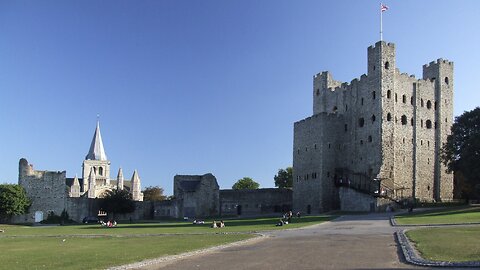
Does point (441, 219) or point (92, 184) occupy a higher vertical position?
point (92, 184)

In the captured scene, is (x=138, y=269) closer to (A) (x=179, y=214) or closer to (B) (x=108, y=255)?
(B) (x=108, y=255)

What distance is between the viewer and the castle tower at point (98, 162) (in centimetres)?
13638

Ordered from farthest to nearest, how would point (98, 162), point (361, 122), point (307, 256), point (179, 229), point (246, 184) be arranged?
1. point (98, 162)
2. point (246, 184)
3. point (361, 122)
4. point (179, 229)
5. point (307, 256)

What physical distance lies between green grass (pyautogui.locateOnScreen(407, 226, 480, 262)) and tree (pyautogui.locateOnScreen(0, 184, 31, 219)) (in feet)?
201

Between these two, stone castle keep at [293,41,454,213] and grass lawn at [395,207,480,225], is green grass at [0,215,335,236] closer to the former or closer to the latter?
grass lawn at [395,207,480,225]

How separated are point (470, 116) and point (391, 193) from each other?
1290 cm

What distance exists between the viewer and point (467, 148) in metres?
56.6

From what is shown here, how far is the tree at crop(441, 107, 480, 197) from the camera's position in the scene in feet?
182

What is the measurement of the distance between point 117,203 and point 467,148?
4880 cm

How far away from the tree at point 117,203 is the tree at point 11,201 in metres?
11.0

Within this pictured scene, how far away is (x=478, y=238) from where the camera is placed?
25188mm

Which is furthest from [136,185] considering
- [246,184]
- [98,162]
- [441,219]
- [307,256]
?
[307,256]

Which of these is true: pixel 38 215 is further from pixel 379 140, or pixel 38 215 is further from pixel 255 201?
pixel 379 140

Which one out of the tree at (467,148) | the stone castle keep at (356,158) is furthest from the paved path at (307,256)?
the stone castle keep at (356,158)
